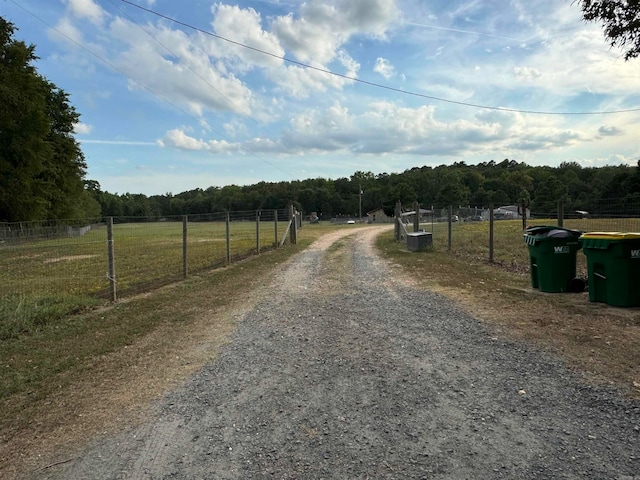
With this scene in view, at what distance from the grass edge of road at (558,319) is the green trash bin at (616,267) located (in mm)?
206

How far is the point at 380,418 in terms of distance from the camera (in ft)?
10.4

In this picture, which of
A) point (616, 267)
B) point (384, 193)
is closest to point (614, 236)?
point (616, 267)

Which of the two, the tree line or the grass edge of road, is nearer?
the grass edge of road

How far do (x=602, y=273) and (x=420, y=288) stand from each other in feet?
10.2

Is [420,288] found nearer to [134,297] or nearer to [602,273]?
[602,273]

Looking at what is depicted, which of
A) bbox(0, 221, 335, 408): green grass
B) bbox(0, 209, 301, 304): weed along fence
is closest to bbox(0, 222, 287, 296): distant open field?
bbox(0, 209, 301, 304): weed along fence

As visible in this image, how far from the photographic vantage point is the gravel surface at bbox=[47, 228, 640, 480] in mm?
2580

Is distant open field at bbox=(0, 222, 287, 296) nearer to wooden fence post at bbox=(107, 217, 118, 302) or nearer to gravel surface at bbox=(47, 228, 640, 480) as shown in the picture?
wooden fence post at bbox=(107, 217, 118, 302)

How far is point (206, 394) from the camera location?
3.73 metres

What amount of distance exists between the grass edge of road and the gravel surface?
1.02 feet

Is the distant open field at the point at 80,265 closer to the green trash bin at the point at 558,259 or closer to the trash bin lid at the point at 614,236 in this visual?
Answer: the green trash bin at the point at 558,259

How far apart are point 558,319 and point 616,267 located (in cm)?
154

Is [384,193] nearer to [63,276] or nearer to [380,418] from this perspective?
[63,276]

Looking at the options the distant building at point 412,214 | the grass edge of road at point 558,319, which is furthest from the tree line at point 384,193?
the grass edge of road at point 558,319
